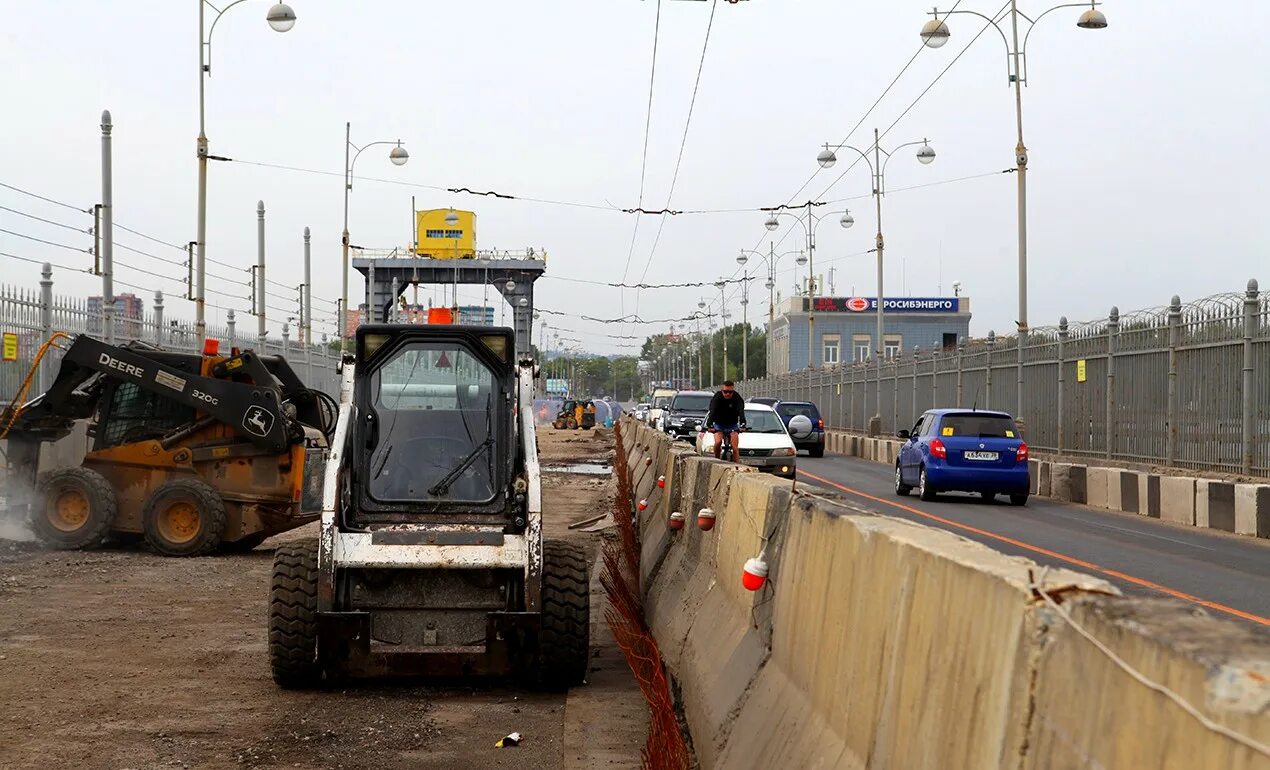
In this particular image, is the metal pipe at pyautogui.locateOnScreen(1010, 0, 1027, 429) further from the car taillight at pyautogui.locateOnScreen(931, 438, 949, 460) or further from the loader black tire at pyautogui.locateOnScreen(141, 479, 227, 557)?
the loader black tire at pyautogui.locateOnScreen(141, 479, 227, 557)

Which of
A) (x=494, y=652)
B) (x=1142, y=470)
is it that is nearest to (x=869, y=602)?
(x=494, y=652)

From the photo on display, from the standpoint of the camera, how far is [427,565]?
9.37m

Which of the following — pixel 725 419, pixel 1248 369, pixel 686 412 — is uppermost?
pixel 1248 369

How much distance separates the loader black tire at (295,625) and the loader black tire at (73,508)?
27.4 feet

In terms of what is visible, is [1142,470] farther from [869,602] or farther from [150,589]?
[869,602]

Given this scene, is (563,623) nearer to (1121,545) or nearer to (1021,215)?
(1121,545)

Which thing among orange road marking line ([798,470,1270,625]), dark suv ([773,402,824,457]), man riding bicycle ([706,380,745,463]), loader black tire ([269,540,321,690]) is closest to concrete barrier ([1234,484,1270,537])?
orange road marking line ([798,470,1270,625])

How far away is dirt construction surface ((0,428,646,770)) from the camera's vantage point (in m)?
7.71

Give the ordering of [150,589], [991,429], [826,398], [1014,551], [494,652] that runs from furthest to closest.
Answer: [826,398]
[991,429]
[1014,551]
[150,589]
[494,652]

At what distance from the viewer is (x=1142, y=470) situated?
2627cm

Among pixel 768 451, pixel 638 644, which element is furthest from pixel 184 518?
pixel 768 451

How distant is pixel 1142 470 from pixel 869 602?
75.3ft

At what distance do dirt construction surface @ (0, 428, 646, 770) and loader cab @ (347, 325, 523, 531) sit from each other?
1.24 m

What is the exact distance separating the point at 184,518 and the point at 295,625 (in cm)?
838
